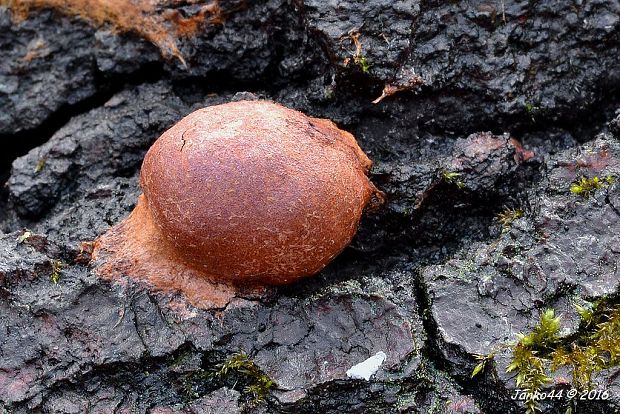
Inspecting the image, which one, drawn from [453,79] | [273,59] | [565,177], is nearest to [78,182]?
[273,59]

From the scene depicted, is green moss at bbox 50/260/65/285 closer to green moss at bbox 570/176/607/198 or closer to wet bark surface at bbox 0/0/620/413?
wet bark surface at bbox 0/0/620/413

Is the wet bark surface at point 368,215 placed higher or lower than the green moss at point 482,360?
higher

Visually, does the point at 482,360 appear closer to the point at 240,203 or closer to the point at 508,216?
the point at 508,216

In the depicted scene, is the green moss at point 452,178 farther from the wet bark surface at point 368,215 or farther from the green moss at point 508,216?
the green moss at point 508,216

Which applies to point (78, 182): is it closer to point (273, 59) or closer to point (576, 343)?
point (273, 59)

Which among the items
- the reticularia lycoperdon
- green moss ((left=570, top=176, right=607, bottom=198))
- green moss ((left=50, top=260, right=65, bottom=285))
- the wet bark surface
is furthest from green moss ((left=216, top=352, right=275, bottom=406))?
green moss ((left=570, top=176, right=607, bottom=198))

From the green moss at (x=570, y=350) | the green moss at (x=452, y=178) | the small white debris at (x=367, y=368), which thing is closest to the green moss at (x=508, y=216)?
the green moss at (x=452, y=178)
